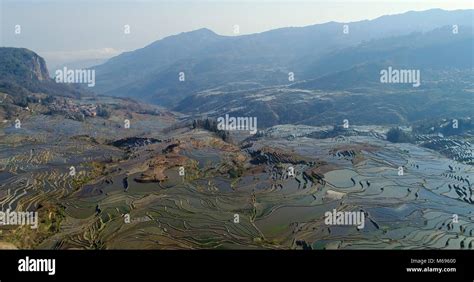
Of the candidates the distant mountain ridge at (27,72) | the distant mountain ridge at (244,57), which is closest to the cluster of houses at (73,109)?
the distant mountain ridge at (27,72)

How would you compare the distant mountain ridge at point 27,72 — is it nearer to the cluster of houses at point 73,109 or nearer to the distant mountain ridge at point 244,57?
the cluster of houses at point 73,109

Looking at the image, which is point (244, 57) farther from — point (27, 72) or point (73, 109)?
point (73, 109)

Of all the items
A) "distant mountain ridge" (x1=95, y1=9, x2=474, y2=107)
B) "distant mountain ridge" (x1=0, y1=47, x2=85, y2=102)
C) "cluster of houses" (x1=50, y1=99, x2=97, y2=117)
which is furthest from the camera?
"distant mountain ridge" (x1=95, y1=9, x2=474, y2=107)

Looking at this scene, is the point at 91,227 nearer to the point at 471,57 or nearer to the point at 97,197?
the point at 97,197

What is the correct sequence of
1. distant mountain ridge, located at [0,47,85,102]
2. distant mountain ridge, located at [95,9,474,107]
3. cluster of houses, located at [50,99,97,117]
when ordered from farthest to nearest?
distant mountain ridge, located at [95,9,474,107] → distant mountain ridge, located at [0,47,85,102] → cluster of houses, located at [50,99,97,117]

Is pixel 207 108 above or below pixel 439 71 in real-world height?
below

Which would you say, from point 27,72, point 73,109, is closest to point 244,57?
point 27,72

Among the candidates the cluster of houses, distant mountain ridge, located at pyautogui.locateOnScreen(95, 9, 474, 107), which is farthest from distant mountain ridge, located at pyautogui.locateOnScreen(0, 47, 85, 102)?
distant mountain ridge, located at pyautogui.locateOnScreen(95, 9, 474, 107)

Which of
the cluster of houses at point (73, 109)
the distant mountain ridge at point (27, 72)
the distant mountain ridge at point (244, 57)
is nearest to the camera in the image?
the cluster of houses at point (73, 109)

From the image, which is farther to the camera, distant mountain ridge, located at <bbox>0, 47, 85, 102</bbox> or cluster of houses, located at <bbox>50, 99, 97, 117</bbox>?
distant mountain ridge, located at <bbox>0, 47, 85, 102</bbox>

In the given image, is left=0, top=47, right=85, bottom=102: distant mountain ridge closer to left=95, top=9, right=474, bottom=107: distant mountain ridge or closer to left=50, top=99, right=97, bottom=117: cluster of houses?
left=50, top=99, right=97, bottom=117: cluster of houses

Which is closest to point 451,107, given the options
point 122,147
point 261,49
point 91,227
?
point 122,147
